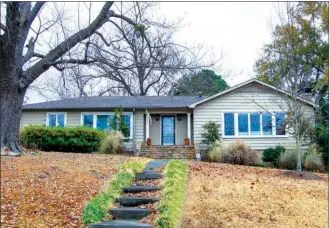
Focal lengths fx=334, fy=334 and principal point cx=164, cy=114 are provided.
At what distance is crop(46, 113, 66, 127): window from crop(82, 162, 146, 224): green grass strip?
33.3 ft

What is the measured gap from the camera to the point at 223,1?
18.3 ft

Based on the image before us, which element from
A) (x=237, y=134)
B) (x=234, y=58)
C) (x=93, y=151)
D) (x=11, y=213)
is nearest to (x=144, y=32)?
(x=234, y=58)

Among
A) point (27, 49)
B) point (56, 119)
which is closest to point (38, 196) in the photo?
point (27, 49)

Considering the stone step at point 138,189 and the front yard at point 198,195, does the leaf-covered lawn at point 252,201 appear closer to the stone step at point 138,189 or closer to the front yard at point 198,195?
the front yard at point 198,195

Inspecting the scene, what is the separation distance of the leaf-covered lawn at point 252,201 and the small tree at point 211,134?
677cm

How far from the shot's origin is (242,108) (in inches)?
628

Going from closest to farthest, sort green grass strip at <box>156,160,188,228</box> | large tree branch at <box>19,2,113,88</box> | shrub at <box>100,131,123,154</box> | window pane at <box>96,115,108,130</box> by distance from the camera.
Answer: green grass strip at <box>156,160,188,228</box>, large tree branch at <box>19,2,113,88</box>, shrub at <box>100,131,123,154</box>, window pane at <box>96,115,108,130</box>

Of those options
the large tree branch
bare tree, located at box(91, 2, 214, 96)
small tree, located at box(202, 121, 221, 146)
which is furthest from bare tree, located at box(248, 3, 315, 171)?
the large tree branch

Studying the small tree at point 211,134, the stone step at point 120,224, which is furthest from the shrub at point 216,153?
the stone step at point 120,224

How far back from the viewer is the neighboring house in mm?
15695

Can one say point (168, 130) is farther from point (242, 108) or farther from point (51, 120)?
point (51, 120)

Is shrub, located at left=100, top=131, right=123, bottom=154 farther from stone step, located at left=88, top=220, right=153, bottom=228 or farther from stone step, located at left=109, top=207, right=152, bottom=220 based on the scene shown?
stone step, located at left=88, top=220, right=153, bottom=228

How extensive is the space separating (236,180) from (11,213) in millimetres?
5764

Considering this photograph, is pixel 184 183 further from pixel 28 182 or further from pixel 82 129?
Answer: pixel 82 129
